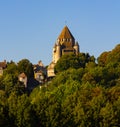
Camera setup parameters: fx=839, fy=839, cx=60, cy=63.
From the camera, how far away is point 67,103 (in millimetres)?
97188

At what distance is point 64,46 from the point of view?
176 m

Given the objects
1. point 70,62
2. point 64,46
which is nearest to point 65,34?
point 64,46

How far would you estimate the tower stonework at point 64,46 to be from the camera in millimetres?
172625

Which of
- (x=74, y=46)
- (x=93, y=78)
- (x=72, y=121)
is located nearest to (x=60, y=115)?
(x=72, y=121)

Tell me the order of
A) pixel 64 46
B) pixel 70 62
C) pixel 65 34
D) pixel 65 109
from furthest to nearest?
pixel 65 34
pixel 64 46
pixel 70 62
pixel 65 109

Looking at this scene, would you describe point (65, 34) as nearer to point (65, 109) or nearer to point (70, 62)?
point (70, 62)

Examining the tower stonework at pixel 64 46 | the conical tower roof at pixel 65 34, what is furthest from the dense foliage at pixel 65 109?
the conical tower roof at pixel 65 34

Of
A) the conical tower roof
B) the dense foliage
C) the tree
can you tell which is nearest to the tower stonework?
the conical tower roof

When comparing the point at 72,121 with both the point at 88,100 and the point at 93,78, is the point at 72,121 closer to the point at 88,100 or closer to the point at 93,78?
the point at 88,100

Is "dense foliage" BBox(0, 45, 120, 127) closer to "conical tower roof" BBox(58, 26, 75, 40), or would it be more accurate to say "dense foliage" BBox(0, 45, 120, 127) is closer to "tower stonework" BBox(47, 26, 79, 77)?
"tower stonework" BBox(47, 26, 79, 77)

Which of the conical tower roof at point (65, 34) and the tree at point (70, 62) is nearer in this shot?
the tree at point (70, 62)

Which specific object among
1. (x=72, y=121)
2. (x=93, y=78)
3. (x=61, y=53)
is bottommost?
(x=72, y=121)

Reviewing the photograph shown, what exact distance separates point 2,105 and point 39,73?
231 feet

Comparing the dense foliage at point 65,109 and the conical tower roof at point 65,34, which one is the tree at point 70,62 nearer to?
the conical tower roof at point 65,34
